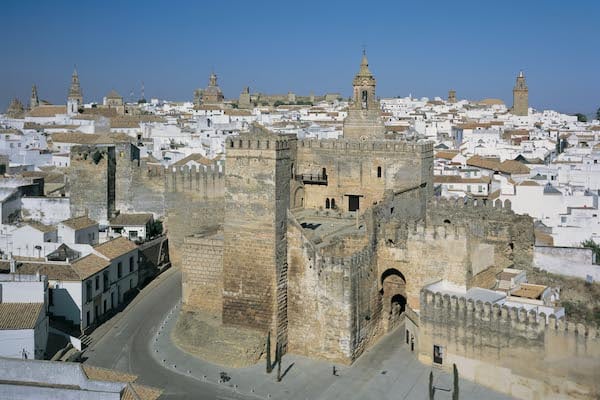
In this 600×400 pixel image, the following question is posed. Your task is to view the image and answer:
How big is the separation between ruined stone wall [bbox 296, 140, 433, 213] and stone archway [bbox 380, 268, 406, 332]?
20.9 feet

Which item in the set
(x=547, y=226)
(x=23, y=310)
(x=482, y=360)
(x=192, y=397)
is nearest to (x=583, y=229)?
(x=547, y=226)

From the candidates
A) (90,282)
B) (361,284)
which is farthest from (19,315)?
(361,284)

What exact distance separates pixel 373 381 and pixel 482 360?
3.00 m

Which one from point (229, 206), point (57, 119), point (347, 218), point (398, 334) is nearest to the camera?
point (229, 206)

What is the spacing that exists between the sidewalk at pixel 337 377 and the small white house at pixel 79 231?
691cm

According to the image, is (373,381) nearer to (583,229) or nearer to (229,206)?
(229,206)

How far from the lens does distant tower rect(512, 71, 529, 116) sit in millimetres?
101562

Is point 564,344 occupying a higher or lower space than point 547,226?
lower

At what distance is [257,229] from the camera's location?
72.2 ft

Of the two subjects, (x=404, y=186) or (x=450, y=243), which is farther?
(x=404, y=186)

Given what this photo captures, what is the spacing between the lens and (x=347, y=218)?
28.8 meters

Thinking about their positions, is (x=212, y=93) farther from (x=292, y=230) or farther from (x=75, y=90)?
(x=292, y=230)

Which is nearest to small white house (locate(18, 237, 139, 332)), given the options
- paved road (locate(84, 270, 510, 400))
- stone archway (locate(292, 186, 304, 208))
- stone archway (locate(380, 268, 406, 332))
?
paved road (locate(84, 270, 510, 400))

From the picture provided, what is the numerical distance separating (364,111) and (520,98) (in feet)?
249
